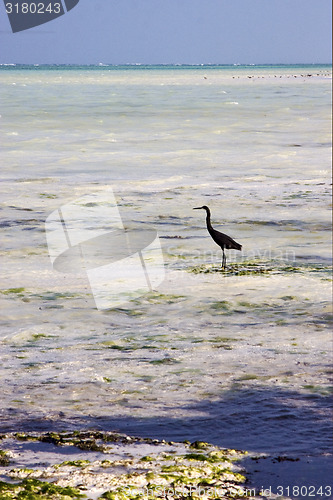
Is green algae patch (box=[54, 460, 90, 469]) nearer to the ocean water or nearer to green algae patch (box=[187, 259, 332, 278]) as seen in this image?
the ocean water

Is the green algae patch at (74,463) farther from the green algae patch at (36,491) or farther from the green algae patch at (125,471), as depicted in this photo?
the green algae patch at (36,491)

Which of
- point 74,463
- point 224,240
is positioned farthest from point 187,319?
point 74,463

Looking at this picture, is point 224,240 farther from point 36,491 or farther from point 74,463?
point 36,491

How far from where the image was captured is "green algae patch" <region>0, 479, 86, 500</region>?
14.4 feet

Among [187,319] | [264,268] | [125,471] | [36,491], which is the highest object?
[36,491]

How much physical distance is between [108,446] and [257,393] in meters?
1.52

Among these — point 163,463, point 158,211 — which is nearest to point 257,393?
point 163,463

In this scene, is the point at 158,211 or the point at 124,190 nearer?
the point at 158,211

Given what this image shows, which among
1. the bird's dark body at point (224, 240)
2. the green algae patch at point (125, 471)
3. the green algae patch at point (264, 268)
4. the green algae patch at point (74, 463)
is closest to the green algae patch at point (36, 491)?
the green algae patch at point (125, 471)

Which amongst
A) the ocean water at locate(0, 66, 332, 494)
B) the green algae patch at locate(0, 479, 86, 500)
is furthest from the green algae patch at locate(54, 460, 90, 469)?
the ocean water at locate(0, 66, 332, 494)

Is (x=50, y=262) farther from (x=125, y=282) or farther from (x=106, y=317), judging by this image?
(x=106, y=317)

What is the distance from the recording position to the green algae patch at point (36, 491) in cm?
439

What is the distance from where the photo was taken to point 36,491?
4.47 meters

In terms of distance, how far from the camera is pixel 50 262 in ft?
35.8
